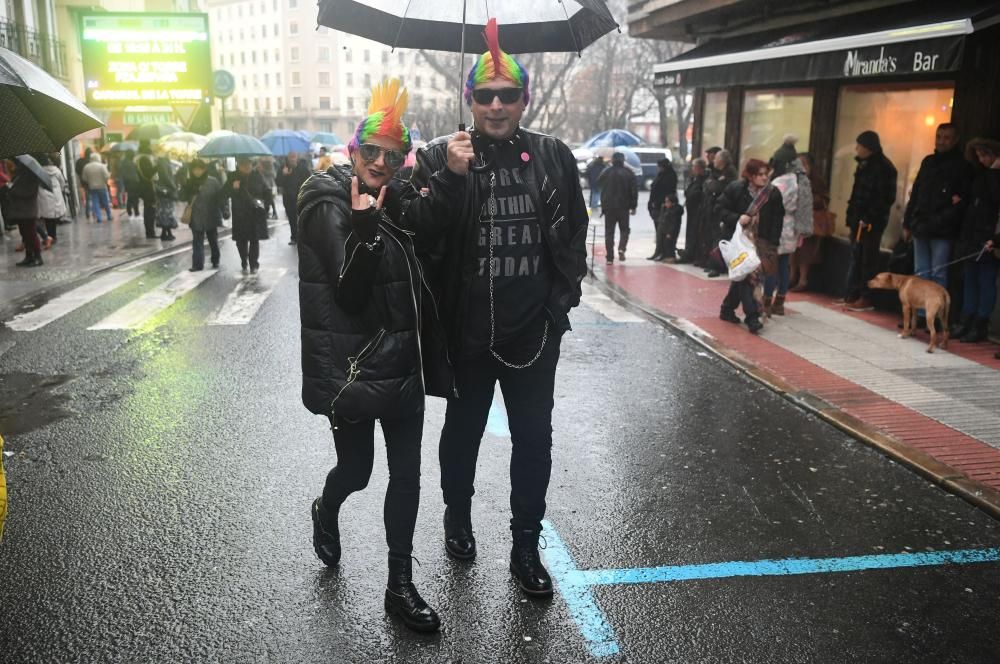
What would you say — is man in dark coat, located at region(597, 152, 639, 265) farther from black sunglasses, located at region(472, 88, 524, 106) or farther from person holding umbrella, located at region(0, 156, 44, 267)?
black sunglasses, located at region(472, 88, 524, 106)

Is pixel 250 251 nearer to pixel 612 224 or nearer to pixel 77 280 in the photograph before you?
pixel 77 280

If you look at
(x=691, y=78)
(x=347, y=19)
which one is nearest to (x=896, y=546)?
(x=347, y=19)

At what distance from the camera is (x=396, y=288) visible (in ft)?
10.7

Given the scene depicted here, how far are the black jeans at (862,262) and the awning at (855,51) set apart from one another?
185 centimetres

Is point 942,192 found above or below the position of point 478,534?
above

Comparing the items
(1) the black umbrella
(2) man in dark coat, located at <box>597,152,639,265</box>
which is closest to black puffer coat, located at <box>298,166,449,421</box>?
(2) man in dark coat, located at <box>597,152,639,265</box>

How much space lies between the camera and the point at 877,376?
7316 millimetres

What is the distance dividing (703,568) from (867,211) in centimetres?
712

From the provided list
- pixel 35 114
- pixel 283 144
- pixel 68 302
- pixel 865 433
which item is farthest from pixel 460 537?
pixel 283 144

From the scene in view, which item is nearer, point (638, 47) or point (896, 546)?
point (896, 546)

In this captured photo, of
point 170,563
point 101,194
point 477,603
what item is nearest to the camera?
point 477,603

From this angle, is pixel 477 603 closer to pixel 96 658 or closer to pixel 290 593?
pixel 290 593

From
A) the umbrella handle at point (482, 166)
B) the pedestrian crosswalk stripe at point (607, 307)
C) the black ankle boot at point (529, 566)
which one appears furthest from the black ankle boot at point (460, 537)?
the pedestrian crosswalk stripe at point (607, 307)

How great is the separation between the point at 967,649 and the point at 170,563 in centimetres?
341
